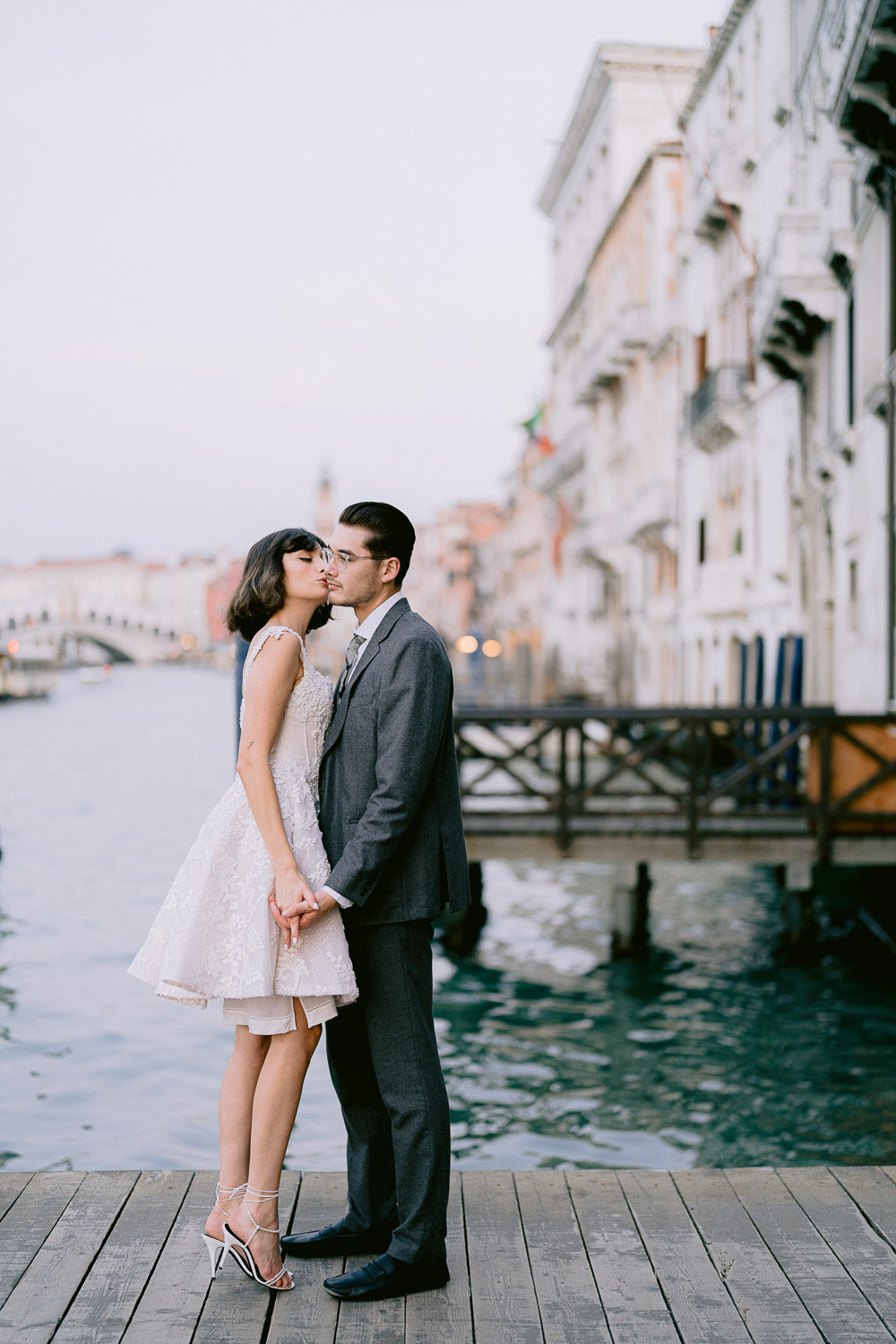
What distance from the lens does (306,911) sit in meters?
3.49

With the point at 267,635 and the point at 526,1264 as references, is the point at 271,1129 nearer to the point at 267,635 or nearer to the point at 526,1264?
the point at 526,1264

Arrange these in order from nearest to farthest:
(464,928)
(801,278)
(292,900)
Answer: (292,900) → (464,928) → (801,278)

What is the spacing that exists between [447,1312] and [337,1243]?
45cm

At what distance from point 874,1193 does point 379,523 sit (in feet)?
7.72

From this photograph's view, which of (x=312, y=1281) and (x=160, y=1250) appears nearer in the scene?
(x=312, y=1281)

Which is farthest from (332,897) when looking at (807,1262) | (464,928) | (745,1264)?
(464,928)

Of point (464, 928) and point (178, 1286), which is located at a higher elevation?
point (178, 1286)

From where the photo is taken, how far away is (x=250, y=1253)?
354 cm

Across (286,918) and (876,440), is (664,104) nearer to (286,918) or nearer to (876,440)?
(876,440)

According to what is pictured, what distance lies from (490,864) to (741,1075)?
30.3 feet

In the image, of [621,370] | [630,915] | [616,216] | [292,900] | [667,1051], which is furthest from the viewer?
[621,370]

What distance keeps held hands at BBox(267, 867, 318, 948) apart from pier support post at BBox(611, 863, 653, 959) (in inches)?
346

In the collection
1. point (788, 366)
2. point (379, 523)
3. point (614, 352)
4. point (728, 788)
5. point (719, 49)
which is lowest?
point (728, 788)

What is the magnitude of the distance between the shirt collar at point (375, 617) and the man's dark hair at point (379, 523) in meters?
0.05
